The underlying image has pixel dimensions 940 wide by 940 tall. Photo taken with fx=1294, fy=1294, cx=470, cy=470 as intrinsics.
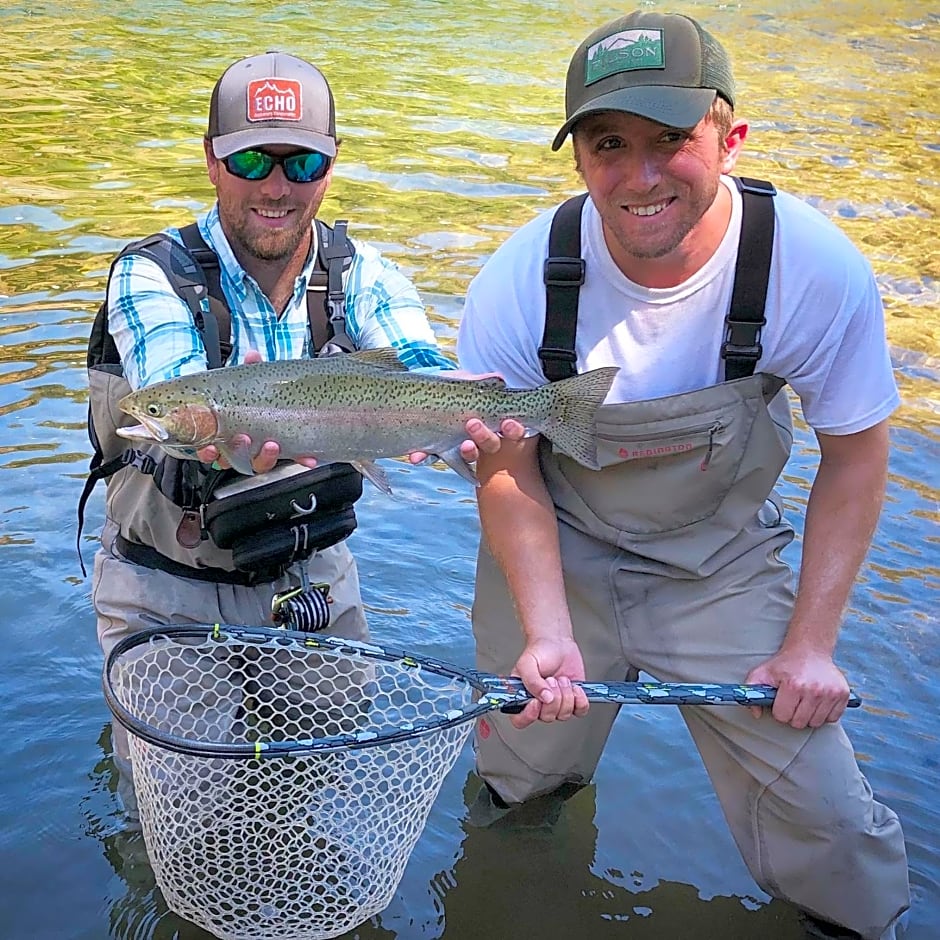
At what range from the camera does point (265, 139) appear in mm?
3893

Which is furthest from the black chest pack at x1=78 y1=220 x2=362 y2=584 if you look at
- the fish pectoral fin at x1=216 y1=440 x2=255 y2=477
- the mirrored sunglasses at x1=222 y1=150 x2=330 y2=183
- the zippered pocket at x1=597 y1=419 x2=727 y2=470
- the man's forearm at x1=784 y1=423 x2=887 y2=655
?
the man's forearm at x1=784 y1=423 x2=887 y2=655

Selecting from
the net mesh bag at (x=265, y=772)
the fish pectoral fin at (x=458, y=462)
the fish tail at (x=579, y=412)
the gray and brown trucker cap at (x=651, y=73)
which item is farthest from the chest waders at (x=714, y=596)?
the net mesh bag at (x=265, y=772)

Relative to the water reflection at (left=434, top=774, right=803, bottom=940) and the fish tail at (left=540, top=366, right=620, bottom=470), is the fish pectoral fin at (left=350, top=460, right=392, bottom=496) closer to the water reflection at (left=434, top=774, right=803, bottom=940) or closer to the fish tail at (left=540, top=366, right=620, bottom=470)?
the fish tail at (left=540, top=366, right=620, bottom=470)

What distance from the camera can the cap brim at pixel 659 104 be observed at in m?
3.36

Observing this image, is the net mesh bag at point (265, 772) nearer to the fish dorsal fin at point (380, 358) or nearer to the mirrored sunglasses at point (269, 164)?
the fish dorsal fin at point (380, 358)

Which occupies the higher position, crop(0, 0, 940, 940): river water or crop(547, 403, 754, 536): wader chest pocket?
crop(547, 403, 754, 536): wader chest pocket

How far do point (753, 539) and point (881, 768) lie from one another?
1313 millimetres

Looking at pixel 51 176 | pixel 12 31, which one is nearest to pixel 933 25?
pixel 12 31

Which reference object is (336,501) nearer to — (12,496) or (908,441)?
(12,496)

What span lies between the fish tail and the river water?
149 centimetres

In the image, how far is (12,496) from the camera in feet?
20.5

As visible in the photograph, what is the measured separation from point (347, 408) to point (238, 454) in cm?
34

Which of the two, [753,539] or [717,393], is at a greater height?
[717,393]

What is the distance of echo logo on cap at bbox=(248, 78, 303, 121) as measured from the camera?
12.9 ft
